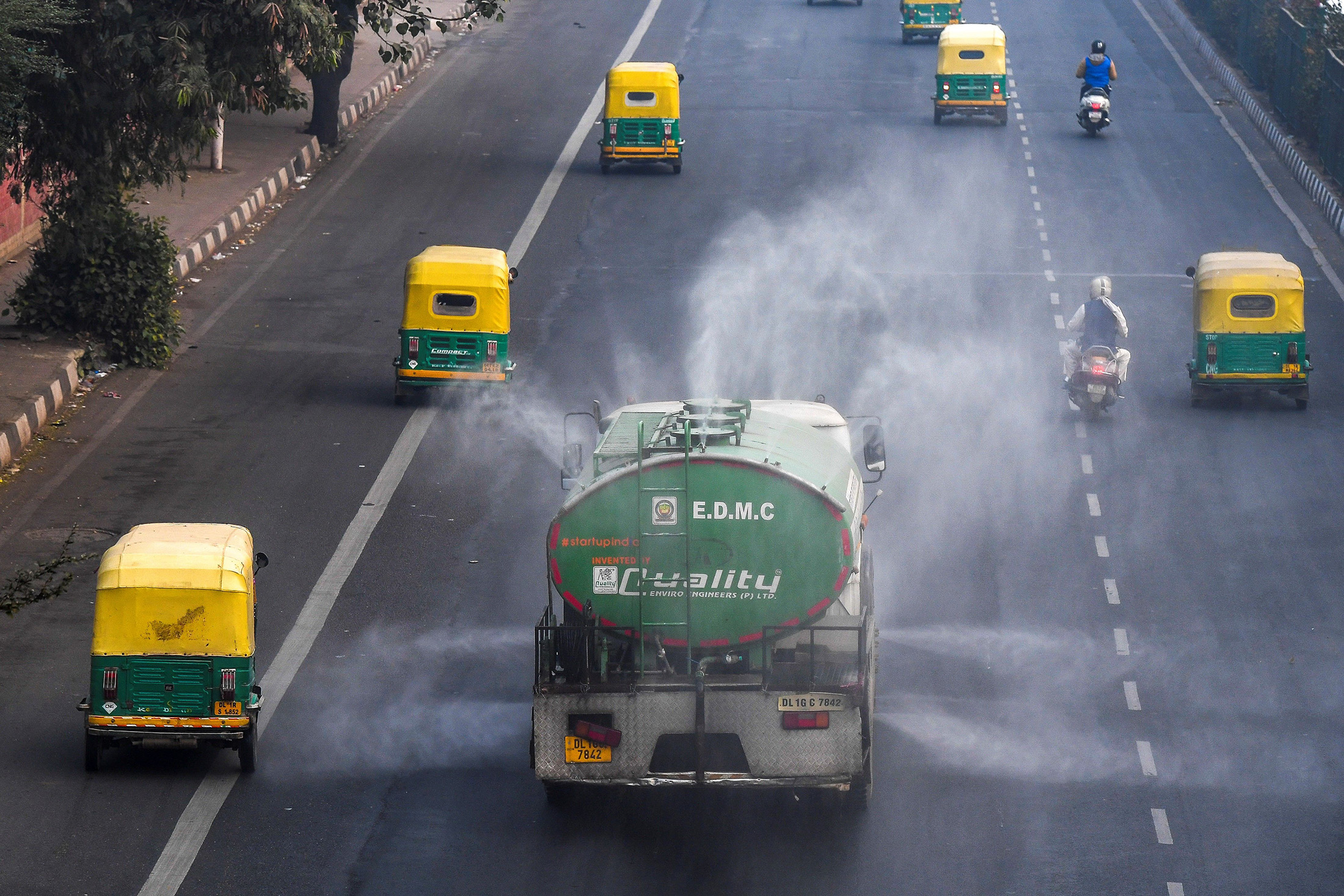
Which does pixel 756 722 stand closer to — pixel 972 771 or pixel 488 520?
pixel 972 771


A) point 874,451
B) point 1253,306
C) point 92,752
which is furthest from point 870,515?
point 92,752

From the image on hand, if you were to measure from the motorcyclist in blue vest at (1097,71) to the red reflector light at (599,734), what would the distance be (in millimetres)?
30443

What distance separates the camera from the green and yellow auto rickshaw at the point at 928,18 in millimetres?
49375

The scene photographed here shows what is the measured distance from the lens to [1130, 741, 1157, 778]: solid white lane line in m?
14.6

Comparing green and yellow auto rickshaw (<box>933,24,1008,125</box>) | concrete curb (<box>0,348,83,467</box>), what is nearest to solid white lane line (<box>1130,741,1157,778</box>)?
concrete curb (<box>0,348,83,467</box>)

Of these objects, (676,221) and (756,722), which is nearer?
(756,722)

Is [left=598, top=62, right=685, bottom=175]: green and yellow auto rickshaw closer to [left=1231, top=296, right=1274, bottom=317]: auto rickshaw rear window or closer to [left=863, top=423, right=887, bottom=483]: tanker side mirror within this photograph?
[left=1231, top=296, right=1274, bottom=317]: auto rickshaw rear window

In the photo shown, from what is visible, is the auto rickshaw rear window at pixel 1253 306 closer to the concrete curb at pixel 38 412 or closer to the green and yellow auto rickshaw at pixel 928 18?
the concrete curb at pixel 38 412

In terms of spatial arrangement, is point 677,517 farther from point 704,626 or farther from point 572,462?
point 572,462

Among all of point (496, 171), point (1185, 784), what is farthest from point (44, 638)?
point (496, 171)

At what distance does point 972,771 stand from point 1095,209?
869 inches

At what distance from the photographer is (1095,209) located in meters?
34.9

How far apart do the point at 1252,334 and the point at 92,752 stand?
16.2 meters

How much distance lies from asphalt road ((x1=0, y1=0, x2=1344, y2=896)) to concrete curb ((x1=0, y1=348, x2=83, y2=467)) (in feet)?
1.35
